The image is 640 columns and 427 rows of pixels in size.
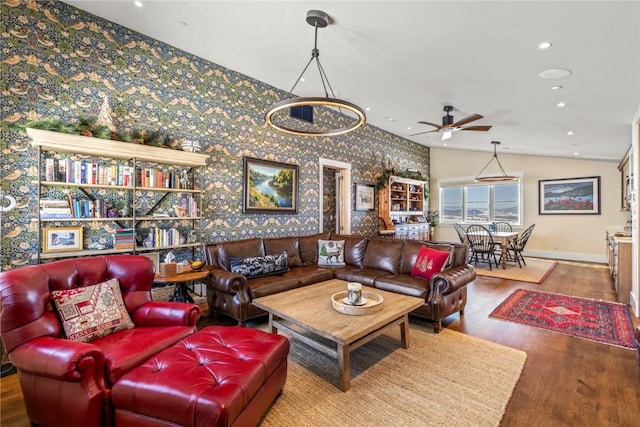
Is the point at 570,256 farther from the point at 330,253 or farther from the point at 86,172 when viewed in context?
the point at 86,172

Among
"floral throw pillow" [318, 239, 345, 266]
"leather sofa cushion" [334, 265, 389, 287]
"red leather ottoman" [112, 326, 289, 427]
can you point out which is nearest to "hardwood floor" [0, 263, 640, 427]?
"leather sofa cushion" [334, 265, 389, 287]

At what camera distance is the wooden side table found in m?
3.09

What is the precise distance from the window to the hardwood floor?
18.9ft

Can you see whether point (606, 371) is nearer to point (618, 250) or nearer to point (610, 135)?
point (618, 250)

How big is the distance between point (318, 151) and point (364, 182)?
1666mm

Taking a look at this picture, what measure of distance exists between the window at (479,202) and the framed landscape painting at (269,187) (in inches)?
255

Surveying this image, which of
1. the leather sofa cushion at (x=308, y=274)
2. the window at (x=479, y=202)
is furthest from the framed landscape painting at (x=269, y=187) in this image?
the window at (x=479, y=202)

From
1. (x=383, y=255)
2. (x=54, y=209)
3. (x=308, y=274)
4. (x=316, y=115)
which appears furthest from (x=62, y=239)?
(x=316, y=115)

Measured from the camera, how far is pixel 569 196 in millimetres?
7793

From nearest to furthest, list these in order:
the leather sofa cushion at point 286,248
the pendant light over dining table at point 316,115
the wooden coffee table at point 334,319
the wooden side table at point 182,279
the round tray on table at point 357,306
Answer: the wooden coffee table at point 334,319 < the round tray on table at point 357,306 < the pendant light over dining table at point 316,115 < the wooden side table at point 182,279 < the leather sofa cushion at point 286,248

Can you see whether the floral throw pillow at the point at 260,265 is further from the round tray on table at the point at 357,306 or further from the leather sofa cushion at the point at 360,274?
the round tray on table at the point at 357,306

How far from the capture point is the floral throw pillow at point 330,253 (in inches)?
182

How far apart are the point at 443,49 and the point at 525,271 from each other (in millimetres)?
5379

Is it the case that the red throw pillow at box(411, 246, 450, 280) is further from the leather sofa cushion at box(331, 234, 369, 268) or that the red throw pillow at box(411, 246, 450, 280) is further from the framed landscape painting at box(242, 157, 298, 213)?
the framed landscape painting at box(242, 157, 298, 213)
